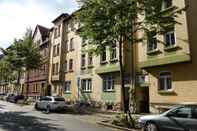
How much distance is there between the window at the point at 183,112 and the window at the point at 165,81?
35.4 feet

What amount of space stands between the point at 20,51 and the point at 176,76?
97.1 ft

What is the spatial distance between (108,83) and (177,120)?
61.1ft

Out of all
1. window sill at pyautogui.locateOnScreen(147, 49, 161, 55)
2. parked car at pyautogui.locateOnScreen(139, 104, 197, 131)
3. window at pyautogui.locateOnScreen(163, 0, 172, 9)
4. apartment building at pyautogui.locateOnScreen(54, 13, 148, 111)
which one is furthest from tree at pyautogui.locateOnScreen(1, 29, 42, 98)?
parked car at pyautogui.locateOnScreen(139, 104, 197, 131)

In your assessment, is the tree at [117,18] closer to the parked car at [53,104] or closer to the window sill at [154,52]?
the window sill at [154,52]

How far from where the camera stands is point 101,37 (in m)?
17.3

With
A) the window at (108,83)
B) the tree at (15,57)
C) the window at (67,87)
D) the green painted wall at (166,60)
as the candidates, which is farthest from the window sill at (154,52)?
the tree at (15,57)

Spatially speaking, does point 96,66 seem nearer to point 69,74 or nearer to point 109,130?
point 69,74

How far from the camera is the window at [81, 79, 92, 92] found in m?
32.6

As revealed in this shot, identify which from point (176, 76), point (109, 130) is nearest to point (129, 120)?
point (109, 130)

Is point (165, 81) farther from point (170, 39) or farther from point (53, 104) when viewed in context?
point (53, 104)

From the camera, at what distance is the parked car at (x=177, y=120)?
10.1 m

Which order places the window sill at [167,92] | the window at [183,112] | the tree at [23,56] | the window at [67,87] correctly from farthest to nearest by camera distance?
the tree at [23,56]
the window at [67,87]
the window sill at [167,92]
the window at [183,112]

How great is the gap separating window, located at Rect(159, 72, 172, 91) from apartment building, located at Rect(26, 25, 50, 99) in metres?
26.5

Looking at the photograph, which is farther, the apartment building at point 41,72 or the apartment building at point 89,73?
the apartment building at point 41,72
